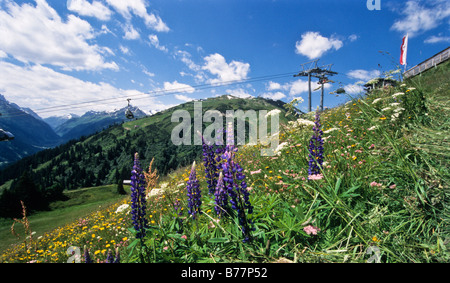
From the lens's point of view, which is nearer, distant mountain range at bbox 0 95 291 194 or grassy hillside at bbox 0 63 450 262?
grassy hillside at bbox 0 63 450 262

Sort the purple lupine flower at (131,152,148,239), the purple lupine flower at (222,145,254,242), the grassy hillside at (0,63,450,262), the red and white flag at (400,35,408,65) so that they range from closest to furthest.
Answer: the grassy hillside at (0,63,450,262) < the purple lupine flower at (222,145,254,242) < the purple lupine flower at (131,152,148,239) < the red and white flag at (400,35,408,65)

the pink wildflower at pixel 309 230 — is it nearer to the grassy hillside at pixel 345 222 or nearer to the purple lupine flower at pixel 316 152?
the grassy hillside at pixel 345 222

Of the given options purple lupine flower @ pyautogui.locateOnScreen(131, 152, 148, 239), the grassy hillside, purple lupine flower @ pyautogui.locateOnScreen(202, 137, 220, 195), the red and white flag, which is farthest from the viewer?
the red and white flag

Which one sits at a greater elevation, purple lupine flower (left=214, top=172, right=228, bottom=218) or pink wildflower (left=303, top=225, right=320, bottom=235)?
purple lupine flower (left=214, top=172, right=228, bottom=218)

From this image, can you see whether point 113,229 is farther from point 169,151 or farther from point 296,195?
point 169,151

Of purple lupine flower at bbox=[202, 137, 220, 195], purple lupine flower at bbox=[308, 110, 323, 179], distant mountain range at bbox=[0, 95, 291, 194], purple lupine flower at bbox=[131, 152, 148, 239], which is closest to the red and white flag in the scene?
purple lupine flower at bbox=[308, 110, 323, 179]

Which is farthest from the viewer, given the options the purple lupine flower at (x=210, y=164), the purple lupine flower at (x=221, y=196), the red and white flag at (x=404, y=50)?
the red and white flag at (x=404, y=50)

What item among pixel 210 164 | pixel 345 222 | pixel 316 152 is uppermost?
pixel 316 152

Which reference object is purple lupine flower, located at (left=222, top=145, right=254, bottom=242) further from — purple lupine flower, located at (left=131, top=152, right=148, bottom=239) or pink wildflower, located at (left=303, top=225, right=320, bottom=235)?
purple lupine flower, located at (left=131, top=152, right=148, bottom=239)

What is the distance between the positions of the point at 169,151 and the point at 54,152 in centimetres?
9408

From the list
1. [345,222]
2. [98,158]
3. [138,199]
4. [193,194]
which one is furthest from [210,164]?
[98,158]

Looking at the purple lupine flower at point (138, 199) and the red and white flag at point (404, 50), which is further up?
the red and white flag at point (404, 50)

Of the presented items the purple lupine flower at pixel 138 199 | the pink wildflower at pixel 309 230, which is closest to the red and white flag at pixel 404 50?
the pink wildflower at pixel 309 230

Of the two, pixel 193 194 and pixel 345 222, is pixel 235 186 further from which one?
pixel 345 222
